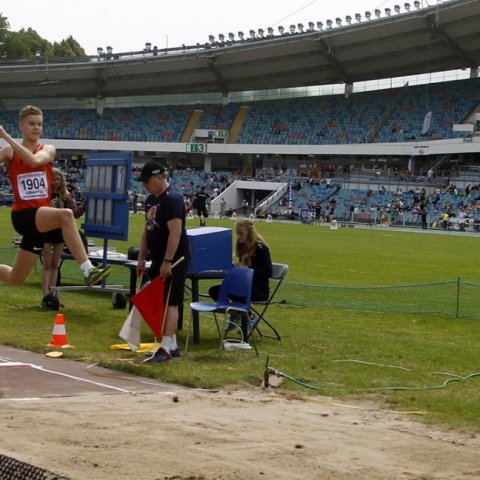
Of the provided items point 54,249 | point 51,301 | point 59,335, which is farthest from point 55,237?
point 59,335

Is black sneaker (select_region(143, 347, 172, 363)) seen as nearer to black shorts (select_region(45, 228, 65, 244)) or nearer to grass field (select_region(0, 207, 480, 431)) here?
grass field (select_region(0, 207, 480, 431))

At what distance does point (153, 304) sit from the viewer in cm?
934

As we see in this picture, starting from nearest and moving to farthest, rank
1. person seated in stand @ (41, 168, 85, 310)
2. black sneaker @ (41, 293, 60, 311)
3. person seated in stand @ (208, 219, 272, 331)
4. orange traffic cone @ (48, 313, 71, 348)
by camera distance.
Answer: orange traffic cone @ (48, 313, 71, 348), person seated in stand @ (208, 219, 272, 331), black sneaker @ (41, 293, 60, 311), person seated in stand @ (41, 168, 85, 310)

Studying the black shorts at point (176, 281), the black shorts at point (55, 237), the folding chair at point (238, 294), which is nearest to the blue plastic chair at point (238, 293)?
the folding chair at point (238, 294)

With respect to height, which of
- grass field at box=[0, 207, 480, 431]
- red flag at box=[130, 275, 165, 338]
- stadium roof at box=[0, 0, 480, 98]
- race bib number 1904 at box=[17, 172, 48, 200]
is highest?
stadium roof at box=[0, 0, 480, 98]

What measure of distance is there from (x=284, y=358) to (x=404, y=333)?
313 cm

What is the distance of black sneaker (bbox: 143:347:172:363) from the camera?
8.96m

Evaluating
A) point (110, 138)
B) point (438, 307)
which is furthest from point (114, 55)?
point (438, 307)

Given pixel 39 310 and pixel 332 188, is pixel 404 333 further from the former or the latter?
pixel 332 188

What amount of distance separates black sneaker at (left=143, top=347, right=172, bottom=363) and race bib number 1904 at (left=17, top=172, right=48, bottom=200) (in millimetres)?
1888

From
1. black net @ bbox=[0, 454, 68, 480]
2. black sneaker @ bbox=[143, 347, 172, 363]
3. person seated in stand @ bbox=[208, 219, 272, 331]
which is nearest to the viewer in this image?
black net @ bbox=[0, 454, 68, 480]

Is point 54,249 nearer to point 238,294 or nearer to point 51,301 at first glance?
point 51,301

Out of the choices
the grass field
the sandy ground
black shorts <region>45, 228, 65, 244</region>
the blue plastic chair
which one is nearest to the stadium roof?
the grass field

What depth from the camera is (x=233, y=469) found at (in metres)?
5.04
